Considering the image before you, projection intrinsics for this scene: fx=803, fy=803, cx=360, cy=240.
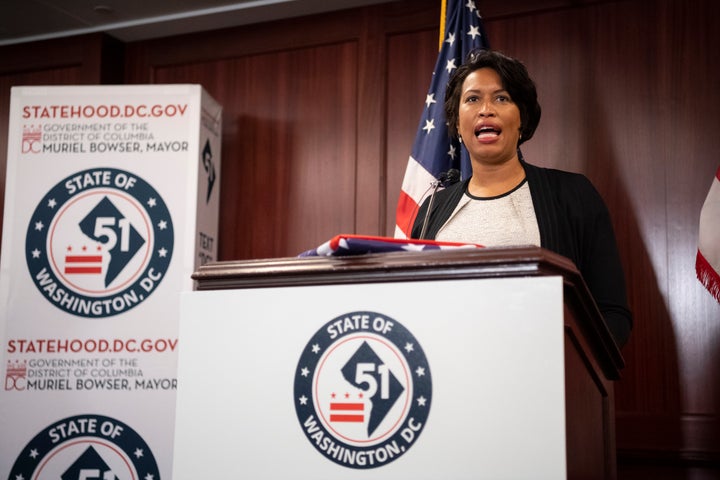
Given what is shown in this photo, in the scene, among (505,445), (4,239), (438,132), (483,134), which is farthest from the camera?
(4,239)

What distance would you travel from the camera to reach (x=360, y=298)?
129 cm

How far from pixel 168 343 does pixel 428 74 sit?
1757mm

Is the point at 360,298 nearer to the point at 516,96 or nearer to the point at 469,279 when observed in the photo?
the point at 469,279

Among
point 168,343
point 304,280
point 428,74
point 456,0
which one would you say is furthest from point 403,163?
point 304,280

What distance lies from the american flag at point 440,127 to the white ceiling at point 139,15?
2.57 feet

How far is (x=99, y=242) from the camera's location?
3555 millimetres

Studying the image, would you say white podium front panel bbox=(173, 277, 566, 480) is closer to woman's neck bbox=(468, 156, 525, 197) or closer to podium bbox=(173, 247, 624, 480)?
podium bbox=(173, 247, 624, 480)

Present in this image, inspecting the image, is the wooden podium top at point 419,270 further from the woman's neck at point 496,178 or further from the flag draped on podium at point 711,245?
the flag draped on podium at point 711,245

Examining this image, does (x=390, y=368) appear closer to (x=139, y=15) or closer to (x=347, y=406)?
(x=347, y=406)

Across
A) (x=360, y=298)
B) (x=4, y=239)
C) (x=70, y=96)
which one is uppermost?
(x=70, y=96)

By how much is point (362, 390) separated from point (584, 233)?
94 cm

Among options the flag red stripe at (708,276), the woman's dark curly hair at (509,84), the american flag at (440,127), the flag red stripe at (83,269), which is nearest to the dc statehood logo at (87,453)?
the flag red stripe at (83,269)

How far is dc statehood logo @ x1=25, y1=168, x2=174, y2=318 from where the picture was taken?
3.52 metres

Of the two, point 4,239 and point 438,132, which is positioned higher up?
point 438,132
